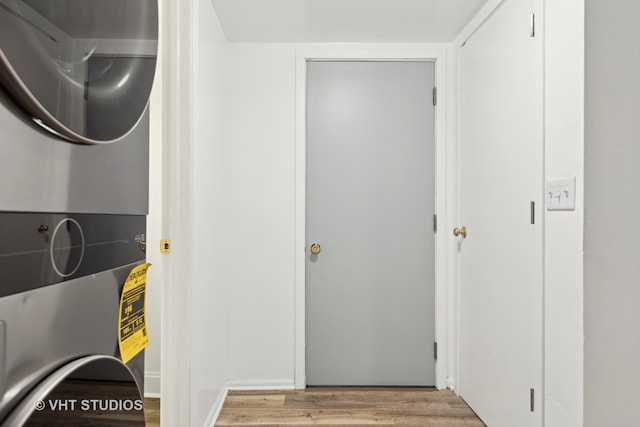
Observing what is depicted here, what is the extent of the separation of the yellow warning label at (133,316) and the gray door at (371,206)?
5.31ft

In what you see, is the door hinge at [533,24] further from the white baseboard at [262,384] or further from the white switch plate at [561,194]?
the white baseboard at [262,384]

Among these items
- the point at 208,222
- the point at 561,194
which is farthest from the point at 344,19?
the point at 561,194

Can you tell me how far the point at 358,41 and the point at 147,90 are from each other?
189cm

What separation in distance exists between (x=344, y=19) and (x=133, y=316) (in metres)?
1.97

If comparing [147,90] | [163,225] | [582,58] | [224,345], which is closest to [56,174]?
[147,90]

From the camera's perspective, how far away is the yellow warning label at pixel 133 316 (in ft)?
3.11

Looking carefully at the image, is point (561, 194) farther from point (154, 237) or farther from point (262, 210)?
point (262, 210)

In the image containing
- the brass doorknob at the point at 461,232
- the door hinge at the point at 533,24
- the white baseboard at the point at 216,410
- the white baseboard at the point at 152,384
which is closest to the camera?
the white baseboard at the point at 152,384

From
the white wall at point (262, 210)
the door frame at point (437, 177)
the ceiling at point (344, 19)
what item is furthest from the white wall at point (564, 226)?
the white wall at point (262, 210)

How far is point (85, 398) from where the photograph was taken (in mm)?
735

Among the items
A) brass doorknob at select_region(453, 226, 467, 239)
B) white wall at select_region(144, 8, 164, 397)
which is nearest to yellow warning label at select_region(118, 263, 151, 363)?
white wall at select_region(144, 8, 164, 397)

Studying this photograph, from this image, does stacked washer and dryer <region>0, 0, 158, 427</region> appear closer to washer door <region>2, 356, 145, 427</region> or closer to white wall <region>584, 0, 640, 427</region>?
washer door <region>2, 356, 145, 427</region>

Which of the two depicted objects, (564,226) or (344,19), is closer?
(564,226)

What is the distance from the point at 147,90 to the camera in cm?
103
